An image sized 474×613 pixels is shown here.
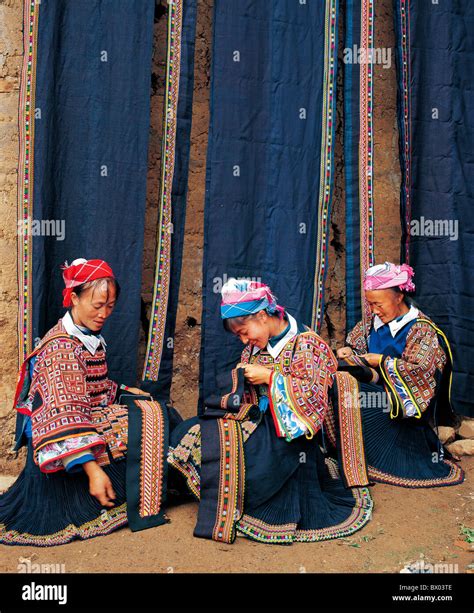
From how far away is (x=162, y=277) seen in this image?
410cm

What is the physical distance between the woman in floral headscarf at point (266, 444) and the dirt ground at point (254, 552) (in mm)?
77

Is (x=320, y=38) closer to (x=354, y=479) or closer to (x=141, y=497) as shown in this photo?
(x=354, y=479)

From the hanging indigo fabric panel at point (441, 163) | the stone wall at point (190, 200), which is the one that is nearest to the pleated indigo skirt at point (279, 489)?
the stone wall at point (190, 200)

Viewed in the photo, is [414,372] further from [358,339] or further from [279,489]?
[279,489]

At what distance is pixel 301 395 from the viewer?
3.24 meters

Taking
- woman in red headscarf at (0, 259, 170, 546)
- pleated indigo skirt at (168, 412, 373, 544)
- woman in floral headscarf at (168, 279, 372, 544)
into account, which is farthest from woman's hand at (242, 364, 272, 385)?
woman in red headscarf at (0, 259, 170, 546)

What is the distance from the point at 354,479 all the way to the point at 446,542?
22.6 inches

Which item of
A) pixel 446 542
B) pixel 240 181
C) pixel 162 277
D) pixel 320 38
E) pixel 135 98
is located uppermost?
pixel 320 38

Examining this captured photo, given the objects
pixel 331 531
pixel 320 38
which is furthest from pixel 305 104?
pixel 331 531

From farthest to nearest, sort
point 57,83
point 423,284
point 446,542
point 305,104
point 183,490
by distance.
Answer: point 423,284 → point 305,104 → point 57,83 → point 183,490 → point 446,542

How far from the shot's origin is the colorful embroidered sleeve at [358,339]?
4289 millimetres

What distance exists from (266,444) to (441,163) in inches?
89.0

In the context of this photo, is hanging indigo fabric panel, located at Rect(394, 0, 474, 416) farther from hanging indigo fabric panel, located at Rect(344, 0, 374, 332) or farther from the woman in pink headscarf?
the woman in pink headscarf

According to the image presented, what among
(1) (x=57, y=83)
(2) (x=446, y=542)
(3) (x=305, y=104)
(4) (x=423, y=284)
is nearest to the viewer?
(2) (x=446, y=542)
